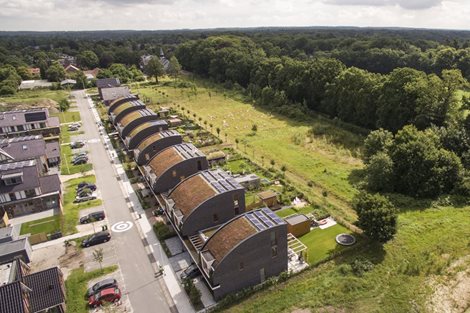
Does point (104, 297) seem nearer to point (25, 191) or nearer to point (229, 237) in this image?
point (229, 237)

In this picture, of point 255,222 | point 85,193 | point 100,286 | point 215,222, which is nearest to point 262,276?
point 255,222

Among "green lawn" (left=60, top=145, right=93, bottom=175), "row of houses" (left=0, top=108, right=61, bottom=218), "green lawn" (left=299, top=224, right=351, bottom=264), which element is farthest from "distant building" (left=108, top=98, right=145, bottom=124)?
"green lawn" (left=299, top=224, right=351, bottom=264)

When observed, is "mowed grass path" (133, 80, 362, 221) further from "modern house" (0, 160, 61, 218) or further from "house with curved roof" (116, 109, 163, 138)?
"modern house" (0, 160, 61, 218)

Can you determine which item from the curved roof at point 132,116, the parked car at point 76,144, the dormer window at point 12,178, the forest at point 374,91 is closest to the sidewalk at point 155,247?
the curved roof at point 132,116

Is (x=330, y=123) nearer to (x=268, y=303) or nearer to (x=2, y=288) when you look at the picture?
(x=268, y=303)

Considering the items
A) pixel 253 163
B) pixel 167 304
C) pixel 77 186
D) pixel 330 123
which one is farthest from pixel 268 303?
pixel 330 123

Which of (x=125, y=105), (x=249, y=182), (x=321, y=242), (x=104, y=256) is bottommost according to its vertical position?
(x=104, y=256)
